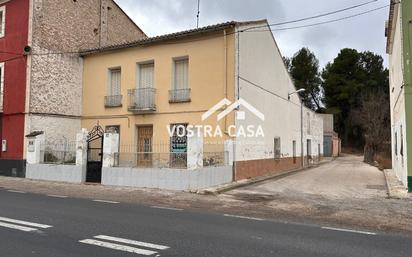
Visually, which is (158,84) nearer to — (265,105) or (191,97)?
(191,97)

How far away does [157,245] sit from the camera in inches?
239

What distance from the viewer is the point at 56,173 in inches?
682

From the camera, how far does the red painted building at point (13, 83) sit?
18828 mm

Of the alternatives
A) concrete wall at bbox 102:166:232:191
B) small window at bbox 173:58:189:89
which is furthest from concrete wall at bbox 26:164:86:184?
small window at bbox 173:58:189:89

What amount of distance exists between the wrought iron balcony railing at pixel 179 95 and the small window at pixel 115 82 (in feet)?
11.0

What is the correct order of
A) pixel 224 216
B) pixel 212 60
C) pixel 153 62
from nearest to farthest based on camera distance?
pixel 224 216
pixel 212 60
pixel 153 62

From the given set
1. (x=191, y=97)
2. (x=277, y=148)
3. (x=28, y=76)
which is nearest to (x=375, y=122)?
(x=277, y=148)

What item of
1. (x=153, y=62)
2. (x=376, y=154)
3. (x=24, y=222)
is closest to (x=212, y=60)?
(x=153, y=62)

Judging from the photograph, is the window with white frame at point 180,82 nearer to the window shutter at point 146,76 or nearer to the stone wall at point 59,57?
the window shutter at point 146,76

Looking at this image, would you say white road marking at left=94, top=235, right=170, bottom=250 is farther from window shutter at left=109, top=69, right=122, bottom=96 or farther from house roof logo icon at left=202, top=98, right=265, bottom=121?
window shutter at left=109, top=69, right=122, bottom=96

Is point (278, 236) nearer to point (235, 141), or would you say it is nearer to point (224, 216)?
point (224, 216)

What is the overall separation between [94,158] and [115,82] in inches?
182

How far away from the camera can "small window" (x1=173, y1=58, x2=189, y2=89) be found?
58.9 ft

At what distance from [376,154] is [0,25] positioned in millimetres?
32014
